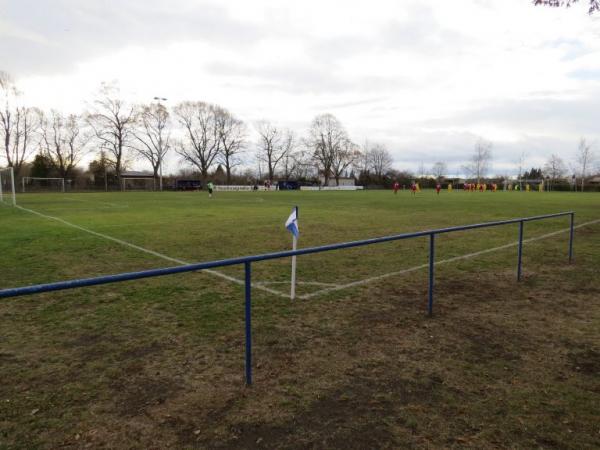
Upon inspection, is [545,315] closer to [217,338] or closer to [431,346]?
[431,346]

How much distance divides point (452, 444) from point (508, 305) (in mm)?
3677

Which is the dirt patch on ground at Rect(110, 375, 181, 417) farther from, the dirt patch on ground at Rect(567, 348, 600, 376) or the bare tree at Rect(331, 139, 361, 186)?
the bare tree at Rect(331, 139, 361, 186)

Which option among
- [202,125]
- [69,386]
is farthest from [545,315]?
[202,125]

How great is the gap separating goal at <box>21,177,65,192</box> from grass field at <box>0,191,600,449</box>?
57107 mm

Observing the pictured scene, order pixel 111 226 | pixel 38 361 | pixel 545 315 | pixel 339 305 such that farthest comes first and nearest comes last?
pixel 111 226 < pixel 339 305 < pixel 545 315 < pixel 38 361

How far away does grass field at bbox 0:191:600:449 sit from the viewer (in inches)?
113

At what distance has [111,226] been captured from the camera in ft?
47.9

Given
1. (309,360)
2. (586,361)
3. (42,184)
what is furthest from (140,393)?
(42,184)

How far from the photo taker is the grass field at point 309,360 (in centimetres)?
288

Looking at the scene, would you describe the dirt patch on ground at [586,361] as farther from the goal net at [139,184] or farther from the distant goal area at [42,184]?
the goal net at [139,184]

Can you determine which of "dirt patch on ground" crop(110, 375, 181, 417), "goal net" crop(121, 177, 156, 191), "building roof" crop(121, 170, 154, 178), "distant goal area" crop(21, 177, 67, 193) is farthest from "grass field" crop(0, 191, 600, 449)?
"building roof" crop(121, 170, 154, 178)

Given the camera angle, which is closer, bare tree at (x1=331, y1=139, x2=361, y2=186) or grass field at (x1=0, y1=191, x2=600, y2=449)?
grass field at (x1=0, y1=191, x2=600, y2=449)

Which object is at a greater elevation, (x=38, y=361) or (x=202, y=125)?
(x=202, y=125)

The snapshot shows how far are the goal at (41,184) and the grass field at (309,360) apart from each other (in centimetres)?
5711
